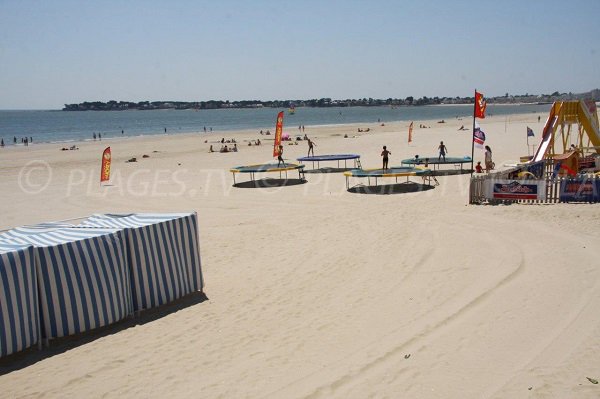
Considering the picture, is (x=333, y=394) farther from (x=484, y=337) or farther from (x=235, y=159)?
(x=235, y=159)

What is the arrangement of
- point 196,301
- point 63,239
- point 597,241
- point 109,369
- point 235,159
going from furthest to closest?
point 235,159 → point 597,241 → point 196,301 → point 63,239 → point 109,369

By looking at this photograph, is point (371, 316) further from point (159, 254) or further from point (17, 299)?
point (17, 299)

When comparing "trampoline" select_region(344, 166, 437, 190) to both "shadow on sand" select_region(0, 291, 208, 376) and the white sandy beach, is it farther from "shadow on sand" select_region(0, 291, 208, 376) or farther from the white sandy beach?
"shadow on sand" select_region(0, 291, 208, 376)

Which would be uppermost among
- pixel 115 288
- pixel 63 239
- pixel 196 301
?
pixel 63 239

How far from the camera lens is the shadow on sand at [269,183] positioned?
79.0 feet

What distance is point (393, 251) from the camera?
12273 millimetres

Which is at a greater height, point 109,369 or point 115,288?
point 115,288

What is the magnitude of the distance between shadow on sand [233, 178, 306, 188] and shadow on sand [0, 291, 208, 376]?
46.6 feet

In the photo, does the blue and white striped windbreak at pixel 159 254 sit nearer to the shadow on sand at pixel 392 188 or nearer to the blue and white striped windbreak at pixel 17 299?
the blue and white striped windbreak at pixel 17 299

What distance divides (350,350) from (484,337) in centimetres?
190

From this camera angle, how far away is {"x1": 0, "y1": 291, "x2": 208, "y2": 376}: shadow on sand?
7488 mm

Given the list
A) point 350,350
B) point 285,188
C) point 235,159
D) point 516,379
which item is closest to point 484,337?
point 516,379

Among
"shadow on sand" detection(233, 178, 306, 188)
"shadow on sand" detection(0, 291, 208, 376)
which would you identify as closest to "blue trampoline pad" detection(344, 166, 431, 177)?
"shadow on sand" detection(233, 178, 306, 188)

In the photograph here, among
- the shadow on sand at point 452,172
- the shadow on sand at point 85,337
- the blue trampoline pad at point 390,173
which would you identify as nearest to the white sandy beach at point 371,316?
the shadow on sand at point 85,337
